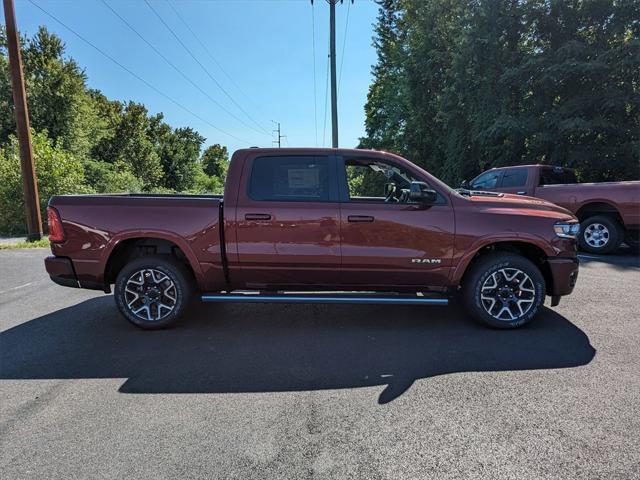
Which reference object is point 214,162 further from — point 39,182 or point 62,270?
point 62,270

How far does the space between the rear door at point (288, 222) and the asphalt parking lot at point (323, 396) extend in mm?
643

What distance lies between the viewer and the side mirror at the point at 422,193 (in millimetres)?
4402

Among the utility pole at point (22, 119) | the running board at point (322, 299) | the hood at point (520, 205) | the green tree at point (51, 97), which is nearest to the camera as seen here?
the running board at point (322, 299)

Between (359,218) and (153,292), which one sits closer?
(359,218)

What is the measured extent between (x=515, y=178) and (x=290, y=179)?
7609 millimetres

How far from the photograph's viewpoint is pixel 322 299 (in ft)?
15.1

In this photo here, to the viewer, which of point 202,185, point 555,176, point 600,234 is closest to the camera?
point 600,234

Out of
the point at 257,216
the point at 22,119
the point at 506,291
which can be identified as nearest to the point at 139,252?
the point at 257,216

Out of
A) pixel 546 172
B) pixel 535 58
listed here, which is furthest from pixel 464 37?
pixel 546 172

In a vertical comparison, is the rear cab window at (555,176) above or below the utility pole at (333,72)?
below

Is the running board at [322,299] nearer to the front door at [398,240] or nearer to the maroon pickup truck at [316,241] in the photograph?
the maroon pickup truck at [316,241]

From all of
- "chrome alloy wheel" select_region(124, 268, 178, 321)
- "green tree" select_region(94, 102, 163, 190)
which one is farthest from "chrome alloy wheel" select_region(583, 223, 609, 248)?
"green tree" select_region(94, 102, 163, 190)

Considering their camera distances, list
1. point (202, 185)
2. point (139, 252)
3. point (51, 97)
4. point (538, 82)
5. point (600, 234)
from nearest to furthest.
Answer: point (139, 252)
point (600, 234)
point (538, 82)
point (51, 97)
point (202, 185)

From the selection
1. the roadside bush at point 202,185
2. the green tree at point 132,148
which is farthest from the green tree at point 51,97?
the roadside bush at point 202,185
